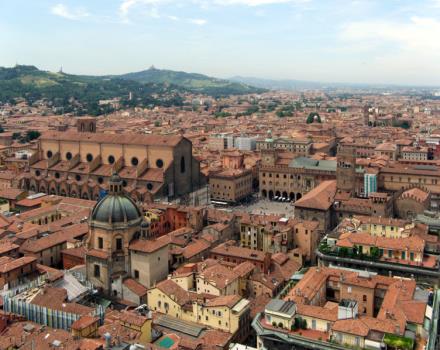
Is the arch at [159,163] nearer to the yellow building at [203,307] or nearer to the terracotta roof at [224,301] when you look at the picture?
the yellow building at [203,307]

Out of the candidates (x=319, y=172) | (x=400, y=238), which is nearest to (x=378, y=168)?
(x=319, y=172)

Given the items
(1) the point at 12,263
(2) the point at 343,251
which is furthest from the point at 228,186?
(1) the point at 12,263

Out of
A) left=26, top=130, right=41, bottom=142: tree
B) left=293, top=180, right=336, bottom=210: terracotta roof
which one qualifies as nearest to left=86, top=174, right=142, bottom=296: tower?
left=293, top=180, right=336, bottom=210: terracotta roof

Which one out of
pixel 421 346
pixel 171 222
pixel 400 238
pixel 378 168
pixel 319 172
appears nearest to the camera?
pixel 421 346

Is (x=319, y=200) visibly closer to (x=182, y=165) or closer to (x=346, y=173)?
(x=346, y=173)

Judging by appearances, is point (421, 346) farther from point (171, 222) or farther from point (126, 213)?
point (171, 222)

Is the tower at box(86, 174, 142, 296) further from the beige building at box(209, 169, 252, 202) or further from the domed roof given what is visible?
the beige building at box(209, 169, 252, 202)

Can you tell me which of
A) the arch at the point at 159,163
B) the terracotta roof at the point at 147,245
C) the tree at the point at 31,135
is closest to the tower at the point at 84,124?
the arch at the point at 159,163

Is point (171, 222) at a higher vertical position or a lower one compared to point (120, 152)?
lower
